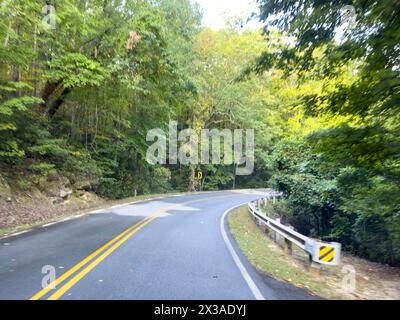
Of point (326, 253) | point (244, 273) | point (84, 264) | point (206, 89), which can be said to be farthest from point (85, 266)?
point (206, 89)

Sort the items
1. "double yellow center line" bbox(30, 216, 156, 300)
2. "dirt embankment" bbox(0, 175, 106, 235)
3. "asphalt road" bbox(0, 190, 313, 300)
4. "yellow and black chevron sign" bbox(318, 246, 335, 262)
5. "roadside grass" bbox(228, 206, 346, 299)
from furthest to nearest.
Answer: "dirt embankment" bbox(0, 175, 106, 235) < "yellow and black chevron sign" bbox(318, 246, 335, 262) < "roadside grass" bbox(228, 206, 346, 299) < "asphalt road" bbox(0, 190, 313, 300) < "double yellow center line" bbox(30, 216, 156, 300)

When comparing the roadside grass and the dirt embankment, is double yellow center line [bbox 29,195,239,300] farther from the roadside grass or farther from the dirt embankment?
the dirt embankment

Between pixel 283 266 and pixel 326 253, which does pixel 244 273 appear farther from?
pixel 326 253

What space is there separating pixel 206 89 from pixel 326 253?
3085 cm

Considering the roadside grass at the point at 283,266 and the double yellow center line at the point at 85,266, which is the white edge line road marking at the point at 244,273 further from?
the double yellow center line at the point at 85,266

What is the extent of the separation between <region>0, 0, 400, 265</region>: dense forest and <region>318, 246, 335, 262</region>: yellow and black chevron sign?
5.77ft

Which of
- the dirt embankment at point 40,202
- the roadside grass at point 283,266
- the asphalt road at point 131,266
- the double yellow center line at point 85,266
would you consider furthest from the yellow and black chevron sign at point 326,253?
the dirt embankment at point 40,202

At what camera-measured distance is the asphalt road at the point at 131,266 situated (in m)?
5.29

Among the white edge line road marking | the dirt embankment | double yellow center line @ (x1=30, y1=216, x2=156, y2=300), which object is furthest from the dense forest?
double yellow center line @ (x1=30, y1=216, x2=156, y2=300)

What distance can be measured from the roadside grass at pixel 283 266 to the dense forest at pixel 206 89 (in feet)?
7.18

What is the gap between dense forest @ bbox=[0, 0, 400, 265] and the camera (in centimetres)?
623

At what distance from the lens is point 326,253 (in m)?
6.96

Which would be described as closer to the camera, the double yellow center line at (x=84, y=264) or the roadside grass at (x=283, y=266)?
the double yellow center line at (x=84, y=264)
